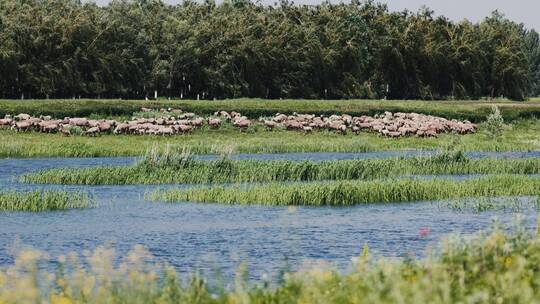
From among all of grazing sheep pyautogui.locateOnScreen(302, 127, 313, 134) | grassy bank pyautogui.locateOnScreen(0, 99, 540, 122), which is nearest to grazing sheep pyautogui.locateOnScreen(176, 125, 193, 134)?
grazing sheep pyautogui.locateOnScreen(302, 127, 313, 134)

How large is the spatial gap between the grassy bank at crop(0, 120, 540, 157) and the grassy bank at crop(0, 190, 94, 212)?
59.2ft

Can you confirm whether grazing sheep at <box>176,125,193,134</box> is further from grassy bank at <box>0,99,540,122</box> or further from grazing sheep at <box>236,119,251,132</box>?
grassy bank at <box>0,99,540,122</box>

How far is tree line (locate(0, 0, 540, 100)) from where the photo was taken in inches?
3679

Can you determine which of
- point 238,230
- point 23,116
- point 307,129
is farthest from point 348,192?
point 23,116

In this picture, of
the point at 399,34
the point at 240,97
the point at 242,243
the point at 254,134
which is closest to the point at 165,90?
the point at 240,97

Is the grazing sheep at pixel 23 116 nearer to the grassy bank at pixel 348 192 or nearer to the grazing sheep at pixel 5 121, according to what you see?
the grazing sheep at pixel 5 121

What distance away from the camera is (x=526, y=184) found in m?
37.4

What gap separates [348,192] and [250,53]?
2893 inches

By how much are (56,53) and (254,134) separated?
107 feet

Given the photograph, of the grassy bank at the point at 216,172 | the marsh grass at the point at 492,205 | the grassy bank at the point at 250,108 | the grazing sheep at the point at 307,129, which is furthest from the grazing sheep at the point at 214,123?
the marsh grass at the point at 492,205

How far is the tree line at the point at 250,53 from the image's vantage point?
9344cm

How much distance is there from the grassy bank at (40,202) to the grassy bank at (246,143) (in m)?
18.0

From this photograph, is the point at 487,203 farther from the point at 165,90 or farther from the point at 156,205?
the point at 165,90

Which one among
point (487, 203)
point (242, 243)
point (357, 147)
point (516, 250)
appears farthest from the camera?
point (357, 147)
